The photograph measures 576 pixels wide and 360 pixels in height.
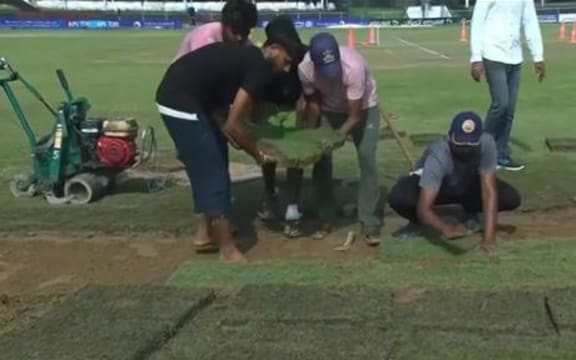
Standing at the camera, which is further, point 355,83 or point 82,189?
point 82,189

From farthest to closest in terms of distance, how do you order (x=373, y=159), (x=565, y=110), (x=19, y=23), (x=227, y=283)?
(x=19, y=23) → (x=565, y=110) → (x=373, y=159) → (x=227, y=283)

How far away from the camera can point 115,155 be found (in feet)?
28.5

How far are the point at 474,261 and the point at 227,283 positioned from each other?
1.67 m

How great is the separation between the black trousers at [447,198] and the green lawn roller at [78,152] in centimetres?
261

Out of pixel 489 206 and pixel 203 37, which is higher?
pixel 203 37

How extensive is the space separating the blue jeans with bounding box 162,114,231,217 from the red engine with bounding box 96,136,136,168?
1957 millimetres

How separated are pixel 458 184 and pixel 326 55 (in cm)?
147

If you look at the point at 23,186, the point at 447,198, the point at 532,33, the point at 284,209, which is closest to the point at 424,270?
the point at 447,198

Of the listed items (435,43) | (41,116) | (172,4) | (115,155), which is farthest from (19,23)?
(115,155)

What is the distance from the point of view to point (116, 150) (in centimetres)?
866

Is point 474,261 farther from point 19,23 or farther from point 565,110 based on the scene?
point 19,23

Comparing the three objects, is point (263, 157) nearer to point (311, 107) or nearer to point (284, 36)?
point (311, 107)

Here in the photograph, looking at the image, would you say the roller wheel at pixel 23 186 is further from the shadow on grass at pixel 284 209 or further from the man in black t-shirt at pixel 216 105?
the man in black t-shirt at pixel 216 105

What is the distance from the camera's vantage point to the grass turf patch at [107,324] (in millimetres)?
4824
